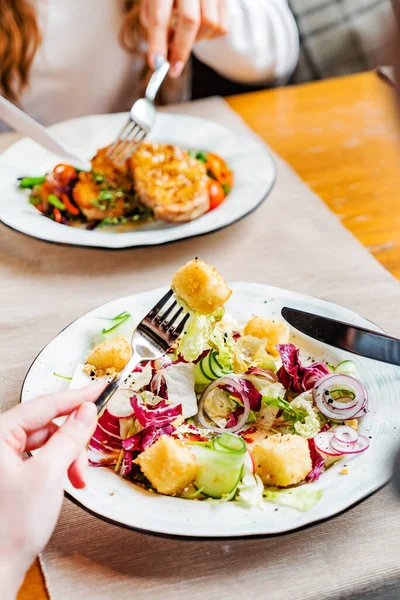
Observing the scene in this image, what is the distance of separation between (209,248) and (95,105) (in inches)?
48.2

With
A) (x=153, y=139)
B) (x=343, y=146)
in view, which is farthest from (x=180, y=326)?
(x=343, y=146)

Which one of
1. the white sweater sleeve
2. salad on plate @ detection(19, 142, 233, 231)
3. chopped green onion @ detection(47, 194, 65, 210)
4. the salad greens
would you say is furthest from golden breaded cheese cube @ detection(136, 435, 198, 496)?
the white sweater sleeve

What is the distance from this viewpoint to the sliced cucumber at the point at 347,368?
1200 millimetres

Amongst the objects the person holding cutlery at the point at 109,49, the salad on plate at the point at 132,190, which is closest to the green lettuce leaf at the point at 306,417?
the salad on plate at the point at 132,190

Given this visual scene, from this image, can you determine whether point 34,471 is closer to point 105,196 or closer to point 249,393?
point 249,393

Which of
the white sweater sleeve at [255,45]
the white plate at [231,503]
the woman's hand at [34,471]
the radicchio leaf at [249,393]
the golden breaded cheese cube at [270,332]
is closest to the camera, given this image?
the woman's hand at [34,471]

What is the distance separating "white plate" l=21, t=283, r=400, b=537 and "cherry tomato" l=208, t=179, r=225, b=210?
537mm

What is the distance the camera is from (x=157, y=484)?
993mm

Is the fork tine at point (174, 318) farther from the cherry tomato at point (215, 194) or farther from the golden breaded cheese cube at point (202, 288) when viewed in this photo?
the cherry tomato at point (215, 194)

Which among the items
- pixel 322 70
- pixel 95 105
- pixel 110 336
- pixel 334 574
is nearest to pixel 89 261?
pixel 110 336

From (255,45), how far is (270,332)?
5.52ft

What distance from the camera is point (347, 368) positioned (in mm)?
1205

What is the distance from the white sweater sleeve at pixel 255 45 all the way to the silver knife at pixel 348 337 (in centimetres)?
160

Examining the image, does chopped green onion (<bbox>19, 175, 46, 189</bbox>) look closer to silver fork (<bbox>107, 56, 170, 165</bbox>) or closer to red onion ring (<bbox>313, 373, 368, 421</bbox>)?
silver fork (<bbox>107, 56, 170, 165</bbox>)
